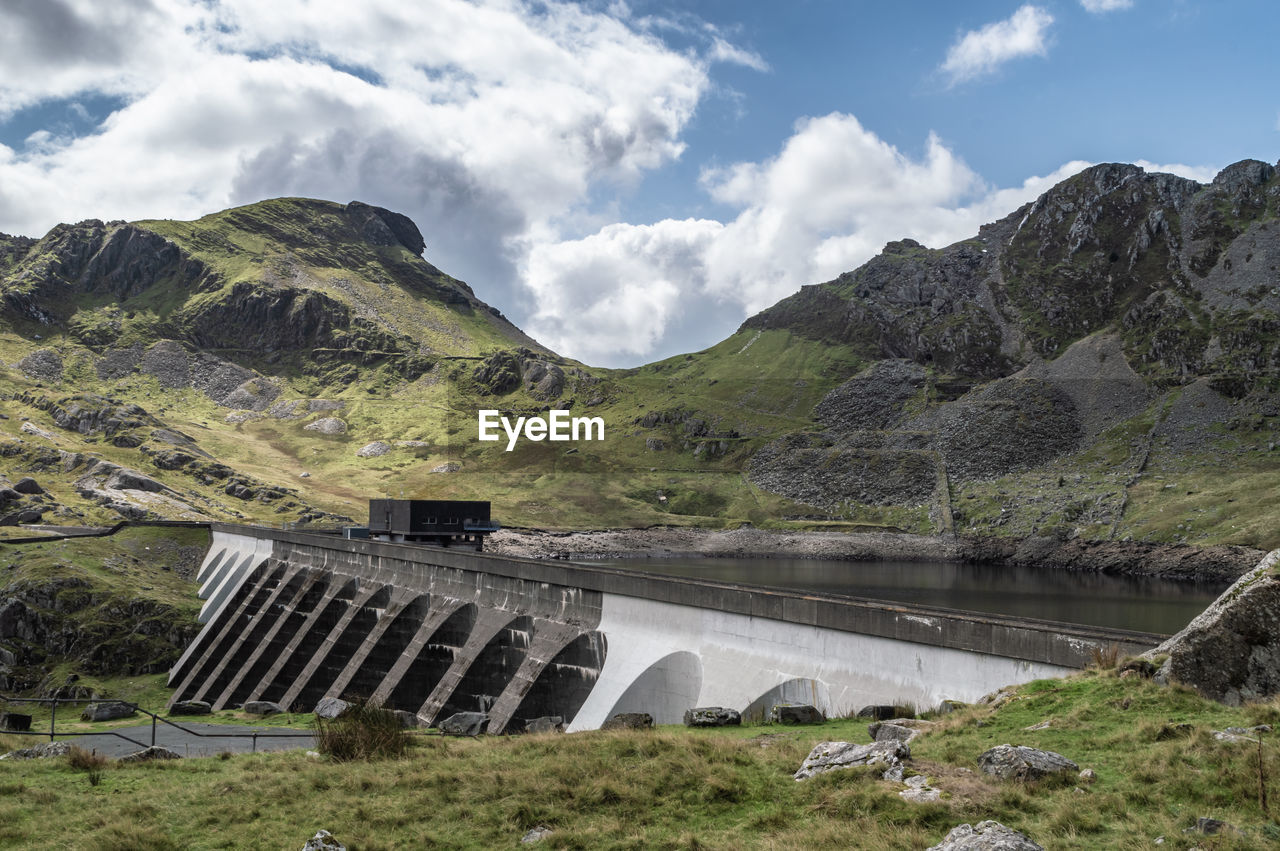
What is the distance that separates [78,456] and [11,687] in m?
87.0

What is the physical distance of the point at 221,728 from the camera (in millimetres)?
25750

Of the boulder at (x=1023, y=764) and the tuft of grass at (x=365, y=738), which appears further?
the tuft of grass at (x=365, y=738)

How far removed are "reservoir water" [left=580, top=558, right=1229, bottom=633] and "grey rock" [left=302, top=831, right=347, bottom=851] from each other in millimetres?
42063

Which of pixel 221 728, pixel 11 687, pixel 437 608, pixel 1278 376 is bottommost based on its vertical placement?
pixel 11 687

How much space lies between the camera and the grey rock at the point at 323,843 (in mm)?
9133

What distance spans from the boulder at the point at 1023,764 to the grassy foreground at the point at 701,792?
18 cm

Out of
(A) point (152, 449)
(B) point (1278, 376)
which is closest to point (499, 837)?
(A) point (152, 449)

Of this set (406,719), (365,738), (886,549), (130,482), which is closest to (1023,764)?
(365,738)

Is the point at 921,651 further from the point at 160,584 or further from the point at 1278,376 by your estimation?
the point at 1278,376

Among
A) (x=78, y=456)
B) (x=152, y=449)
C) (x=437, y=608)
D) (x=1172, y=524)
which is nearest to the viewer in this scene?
(x=437, y=608)

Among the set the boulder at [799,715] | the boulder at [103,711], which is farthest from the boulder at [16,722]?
the boulder at [799,715]

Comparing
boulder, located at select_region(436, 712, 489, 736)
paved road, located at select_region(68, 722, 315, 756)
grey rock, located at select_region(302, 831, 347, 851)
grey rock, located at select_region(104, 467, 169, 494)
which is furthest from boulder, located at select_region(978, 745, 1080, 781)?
grey rock, located at select_region(104, 467, 169, 494)

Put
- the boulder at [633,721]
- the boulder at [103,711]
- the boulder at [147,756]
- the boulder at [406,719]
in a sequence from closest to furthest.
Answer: the boulder at [147,756]
the boulder at [633,721]
the boulder at [406,719]
the boulder at [103,711]

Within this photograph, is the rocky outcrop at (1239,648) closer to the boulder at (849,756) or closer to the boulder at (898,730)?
the boulder at (898,730)
